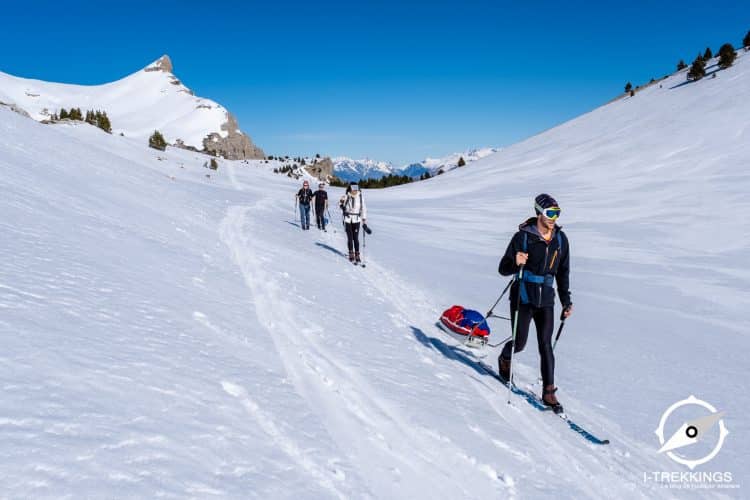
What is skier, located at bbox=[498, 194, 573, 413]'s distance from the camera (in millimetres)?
5777

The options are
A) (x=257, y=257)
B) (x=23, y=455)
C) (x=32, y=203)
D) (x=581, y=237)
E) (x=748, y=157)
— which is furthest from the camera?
(x=748, y=157)

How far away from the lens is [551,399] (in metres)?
5.81

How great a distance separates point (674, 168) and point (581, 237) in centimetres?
2189

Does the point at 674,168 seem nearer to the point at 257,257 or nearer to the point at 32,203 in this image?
the point at 257,257

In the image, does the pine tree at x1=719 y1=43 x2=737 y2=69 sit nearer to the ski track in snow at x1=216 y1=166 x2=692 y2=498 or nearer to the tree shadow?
the tree shadow

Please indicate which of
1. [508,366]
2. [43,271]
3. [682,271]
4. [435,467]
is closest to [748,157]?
[682,271]

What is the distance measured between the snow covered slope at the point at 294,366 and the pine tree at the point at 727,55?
2670 inches

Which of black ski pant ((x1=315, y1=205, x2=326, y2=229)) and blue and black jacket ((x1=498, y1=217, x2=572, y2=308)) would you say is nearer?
blue and black jacket ((x1=498, y1=217, x2=572, y2=308))

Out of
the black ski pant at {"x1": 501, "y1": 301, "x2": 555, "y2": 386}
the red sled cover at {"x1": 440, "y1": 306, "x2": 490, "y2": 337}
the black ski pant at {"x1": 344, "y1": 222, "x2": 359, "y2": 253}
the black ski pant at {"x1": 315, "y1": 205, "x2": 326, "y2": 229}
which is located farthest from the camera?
the black ski pant at {"x1": 315, "y1": 205, "x2": 326, "y2": 229}

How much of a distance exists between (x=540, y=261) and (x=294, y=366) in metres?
3.54

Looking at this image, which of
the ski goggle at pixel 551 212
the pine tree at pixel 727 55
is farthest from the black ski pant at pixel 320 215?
the pine tree at pixel 727 55

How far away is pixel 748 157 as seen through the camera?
3344cm

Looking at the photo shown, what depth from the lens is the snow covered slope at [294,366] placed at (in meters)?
2.91

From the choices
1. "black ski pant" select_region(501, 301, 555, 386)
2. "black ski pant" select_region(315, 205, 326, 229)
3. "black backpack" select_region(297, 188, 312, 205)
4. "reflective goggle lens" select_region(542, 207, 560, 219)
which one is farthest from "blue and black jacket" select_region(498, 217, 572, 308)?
"black ski pant" select_region(315, 205, 326, 229)
